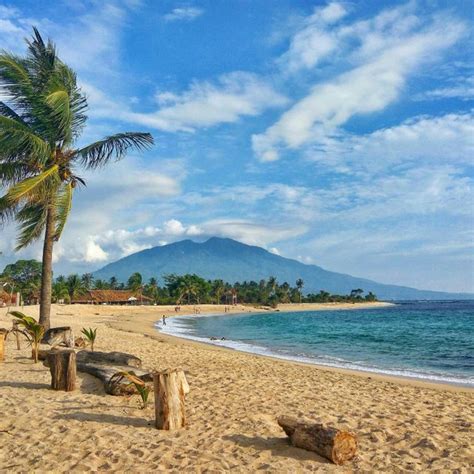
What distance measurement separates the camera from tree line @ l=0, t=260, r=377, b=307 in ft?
272

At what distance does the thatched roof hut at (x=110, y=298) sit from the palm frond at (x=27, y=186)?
263 feet

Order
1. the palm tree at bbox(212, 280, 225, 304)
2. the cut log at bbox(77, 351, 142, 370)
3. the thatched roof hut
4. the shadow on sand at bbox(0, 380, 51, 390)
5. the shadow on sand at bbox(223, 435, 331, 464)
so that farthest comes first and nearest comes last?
1. the palm tree at bbox(212, 280, 225, 304)
2. the thatched roof hut
3. the cut log at bbox(77, 351, 142, 370)
4. the shadow on sand at bbox(0, 380, 51, 390)
5. the shadow on sand at bbox(223, 435, 331, 464)

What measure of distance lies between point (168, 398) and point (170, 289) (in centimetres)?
10713

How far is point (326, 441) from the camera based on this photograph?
536 centimetres

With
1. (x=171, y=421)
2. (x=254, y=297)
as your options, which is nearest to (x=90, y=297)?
(x=254, y=297)

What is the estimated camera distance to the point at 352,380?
1222 cm

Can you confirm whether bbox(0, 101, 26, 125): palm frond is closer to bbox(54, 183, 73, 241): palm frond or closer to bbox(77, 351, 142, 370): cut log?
bbox(54, 183, 73, 241): palm frond

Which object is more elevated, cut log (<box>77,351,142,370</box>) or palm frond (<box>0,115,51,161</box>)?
palm frond (<box>0,115,51,161</box>)

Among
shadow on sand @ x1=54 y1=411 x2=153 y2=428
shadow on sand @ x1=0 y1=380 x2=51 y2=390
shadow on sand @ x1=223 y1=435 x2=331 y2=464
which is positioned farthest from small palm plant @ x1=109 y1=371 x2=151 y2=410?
shadow on sand @ x1=223 y1=435 x2=331 y2=464

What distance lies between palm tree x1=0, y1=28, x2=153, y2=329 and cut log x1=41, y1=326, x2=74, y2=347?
1.03 metres

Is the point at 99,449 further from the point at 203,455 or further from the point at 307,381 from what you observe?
the point at 307,381

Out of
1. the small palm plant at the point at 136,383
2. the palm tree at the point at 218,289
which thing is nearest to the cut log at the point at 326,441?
the small palm plant at the point at 136,383

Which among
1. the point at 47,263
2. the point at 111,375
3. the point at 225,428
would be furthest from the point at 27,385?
the point at 47,263

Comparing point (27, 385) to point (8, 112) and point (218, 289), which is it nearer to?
point (8, 112)
